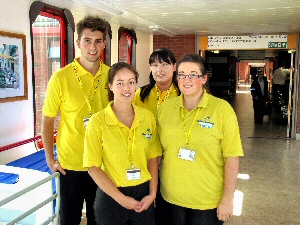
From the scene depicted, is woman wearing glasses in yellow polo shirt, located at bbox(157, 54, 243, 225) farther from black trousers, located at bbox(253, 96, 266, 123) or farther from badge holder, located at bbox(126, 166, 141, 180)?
black trousers, located at bbox(253, 96, 266, 123)

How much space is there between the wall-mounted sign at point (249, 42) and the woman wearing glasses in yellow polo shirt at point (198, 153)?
671 cm

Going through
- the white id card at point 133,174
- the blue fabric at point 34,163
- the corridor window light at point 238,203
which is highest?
the white id card at point 133,174

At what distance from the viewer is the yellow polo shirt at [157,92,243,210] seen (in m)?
1.83

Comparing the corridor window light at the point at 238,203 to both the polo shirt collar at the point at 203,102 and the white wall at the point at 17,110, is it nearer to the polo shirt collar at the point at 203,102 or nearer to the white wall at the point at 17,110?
the polo shirt collar at the point at 203,102

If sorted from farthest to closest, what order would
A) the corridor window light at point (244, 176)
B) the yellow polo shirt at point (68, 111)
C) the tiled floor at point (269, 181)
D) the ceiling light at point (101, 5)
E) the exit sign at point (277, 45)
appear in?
the exit sign at point (277, 45) < the corridor window light at point (244, 176) < the ceiling light at point (101, 5) < the tiled floor at point (269, 181) < the yellow polo shirt at point (68, 111)

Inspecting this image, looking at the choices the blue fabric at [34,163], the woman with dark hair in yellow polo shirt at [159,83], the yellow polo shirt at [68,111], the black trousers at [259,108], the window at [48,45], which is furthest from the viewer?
the black trousers at [259,108]

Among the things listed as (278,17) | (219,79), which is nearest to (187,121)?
(278,17)

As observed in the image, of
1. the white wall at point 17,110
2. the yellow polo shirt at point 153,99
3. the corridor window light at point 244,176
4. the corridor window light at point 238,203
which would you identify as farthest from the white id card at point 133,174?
the corridor window light at point 244,176

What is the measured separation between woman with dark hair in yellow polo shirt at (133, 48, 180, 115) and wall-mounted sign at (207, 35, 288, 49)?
615 cm

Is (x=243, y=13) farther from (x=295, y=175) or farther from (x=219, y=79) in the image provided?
(x=219, y=79)

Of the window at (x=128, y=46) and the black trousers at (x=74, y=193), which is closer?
the black trousers at (x=74, y=193)

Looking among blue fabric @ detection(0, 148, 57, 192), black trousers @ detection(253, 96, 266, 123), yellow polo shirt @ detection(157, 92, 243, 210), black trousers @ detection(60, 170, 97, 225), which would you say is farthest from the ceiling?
black trousers @ detection(253, 96, 266, 123)

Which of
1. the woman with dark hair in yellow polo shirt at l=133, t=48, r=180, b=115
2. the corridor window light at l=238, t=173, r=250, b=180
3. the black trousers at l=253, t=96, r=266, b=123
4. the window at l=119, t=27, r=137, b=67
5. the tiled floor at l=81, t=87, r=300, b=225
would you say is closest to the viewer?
the woman with dark hair in yellow polo shirt at l=133, t=48, r=180, b=115

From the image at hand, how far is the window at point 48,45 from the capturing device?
466cm
